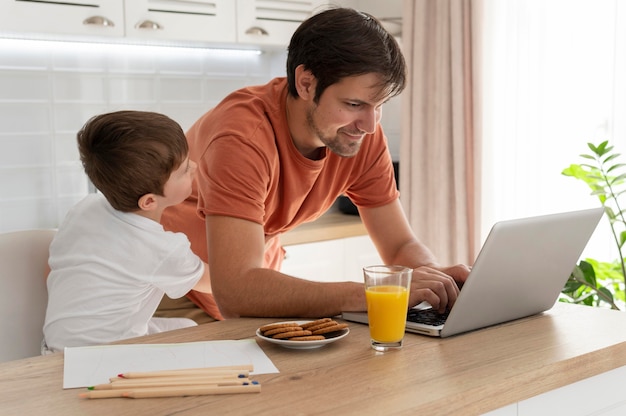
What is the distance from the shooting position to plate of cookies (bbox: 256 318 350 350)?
4.38 feet

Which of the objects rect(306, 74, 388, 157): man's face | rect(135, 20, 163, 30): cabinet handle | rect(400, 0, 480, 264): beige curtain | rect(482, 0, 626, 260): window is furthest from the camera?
rect(400, 0, 480, 264): beige curtain

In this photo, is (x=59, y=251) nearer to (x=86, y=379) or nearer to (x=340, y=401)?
(x=86, y=379)

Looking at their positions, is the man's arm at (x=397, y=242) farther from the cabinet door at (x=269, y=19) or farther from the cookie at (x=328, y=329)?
the cabinet door at (x=269, y=19)

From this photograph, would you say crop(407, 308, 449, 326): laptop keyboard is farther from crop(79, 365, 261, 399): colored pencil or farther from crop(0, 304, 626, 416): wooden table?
crop(79, 365, 261, 399): colored pencil

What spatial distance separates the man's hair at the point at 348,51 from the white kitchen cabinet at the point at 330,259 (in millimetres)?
1542

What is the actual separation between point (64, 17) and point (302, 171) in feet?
4.55

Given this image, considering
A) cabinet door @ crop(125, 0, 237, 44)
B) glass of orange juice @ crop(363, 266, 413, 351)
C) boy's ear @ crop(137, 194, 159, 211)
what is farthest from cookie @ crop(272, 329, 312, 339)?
cabinet door @ crop(125, 0, 237, 44)

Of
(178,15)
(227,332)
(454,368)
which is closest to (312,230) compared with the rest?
(178,15)

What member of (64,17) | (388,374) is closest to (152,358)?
(388,374)

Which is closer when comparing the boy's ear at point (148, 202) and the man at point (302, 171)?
the man at point (302, 171)

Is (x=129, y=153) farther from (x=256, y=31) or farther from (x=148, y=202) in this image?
(x=256, y=31)

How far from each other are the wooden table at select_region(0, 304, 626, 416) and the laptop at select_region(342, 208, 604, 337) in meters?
0.03

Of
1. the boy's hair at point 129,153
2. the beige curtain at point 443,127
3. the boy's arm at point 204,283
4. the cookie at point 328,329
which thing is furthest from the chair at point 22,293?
the beige curtain at point 443,127

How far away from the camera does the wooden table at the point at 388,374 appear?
3.57 ft
